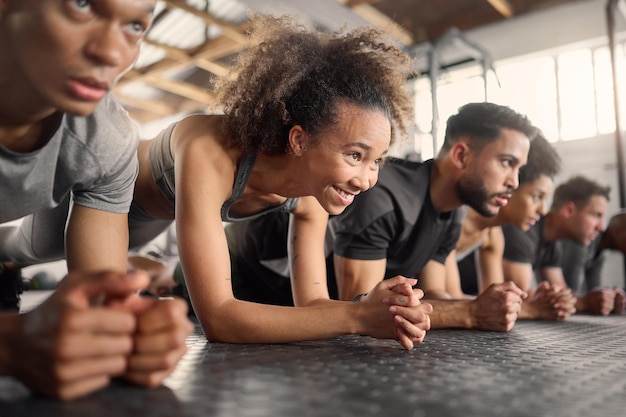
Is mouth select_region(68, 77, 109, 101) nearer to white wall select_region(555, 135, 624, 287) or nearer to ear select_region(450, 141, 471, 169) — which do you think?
ear select_region(450, 141, 471, 169)

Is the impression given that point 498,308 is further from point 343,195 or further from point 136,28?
point 136,28

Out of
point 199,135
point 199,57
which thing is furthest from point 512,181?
point 199,57

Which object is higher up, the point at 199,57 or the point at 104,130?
the point at 199,57

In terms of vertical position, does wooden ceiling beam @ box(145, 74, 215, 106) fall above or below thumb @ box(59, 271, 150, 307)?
above

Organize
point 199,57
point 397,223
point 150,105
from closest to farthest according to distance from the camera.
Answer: point 397,223, point 199,57, point 150,105

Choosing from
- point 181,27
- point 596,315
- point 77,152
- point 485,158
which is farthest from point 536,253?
point 181,27

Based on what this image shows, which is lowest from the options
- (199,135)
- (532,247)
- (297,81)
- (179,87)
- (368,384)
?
(368,384)

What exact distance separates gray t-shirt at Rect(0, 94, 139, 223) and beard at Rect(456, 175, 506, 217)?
1.11m

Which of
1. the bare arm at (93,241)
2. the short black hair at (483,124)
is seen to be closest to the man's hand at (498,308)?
the short black hair at (483,124)

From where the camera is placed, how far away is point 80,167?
87 centimetres

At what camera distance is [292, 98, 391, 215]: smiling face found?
114cm

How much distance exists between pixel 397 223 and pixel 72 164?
0.95 meters

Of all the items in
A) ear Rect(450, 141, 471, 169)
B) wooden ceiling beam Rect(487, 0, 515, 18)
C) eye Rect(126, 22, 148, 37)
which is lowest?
eye Rect(126, 22, 148, 37)

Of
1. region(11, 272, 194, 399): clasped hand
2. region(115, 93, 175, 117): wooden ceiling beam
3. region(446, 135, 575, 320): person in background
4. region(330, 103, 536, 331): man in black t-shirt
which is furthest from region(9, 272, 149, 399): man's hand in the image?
region(115, 93, 175, 117): wooden ceiling beam
